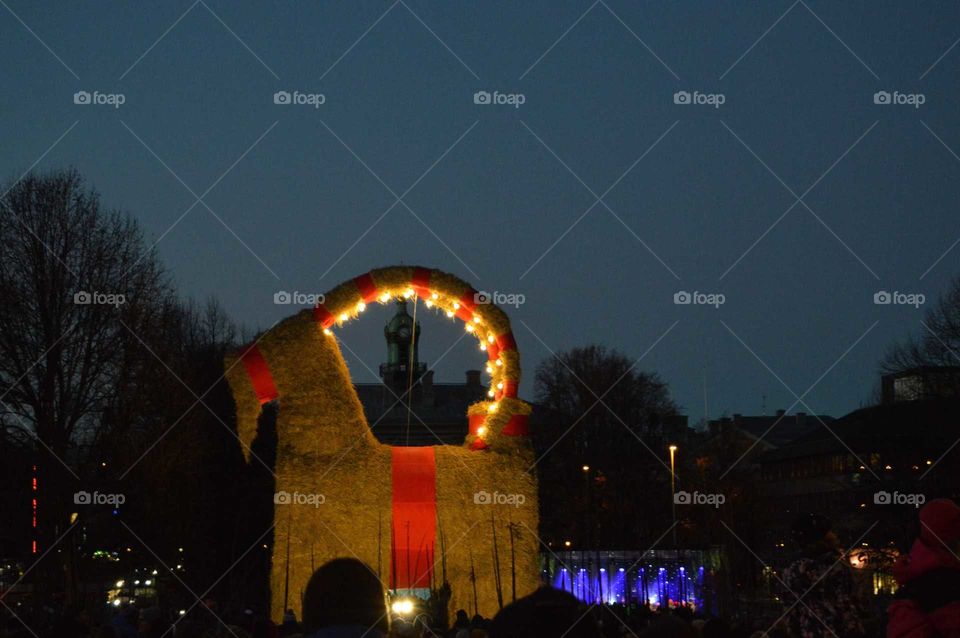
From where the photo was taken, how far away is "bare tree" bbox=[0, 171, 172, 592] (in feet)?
98.6

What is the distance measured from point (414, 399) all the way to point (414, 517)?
204 ft

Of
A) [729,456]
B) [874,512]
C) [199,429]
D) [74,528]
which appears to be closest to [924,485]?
[874,512]

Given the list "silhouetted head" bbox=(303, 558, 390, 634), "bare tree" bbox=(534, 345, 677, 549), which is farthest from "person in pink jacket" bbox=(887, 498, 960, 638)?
"bare tree" bbox=(534, 345, 677, 549)

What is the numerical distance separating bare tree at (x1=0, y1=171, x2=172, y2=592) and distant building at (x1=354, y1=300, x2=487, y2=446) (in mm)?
32421

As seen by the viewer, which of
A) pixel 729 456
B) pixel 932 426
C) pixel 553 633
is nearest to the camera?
pixel 553 633

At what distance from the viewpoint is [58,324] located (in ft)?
99.8

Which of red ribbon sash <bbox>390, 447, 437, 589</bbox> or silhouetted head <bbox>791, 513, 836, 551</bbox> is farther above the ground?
red ribbon sash <bbox>390, 447, 437, 589</bbox>

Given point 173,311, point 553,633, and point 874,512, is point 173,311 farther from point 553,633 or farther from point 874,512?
point 553,633

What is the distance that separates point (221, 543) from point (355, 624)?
39875 mm

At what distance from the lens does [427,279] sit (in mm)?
20812

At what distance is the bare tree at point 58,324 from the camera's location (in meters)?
30.1

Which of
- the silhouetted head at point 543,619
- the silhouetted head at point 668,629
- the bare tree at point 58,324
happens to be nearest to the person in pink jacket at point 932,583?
the silhouetted head at point 668,629

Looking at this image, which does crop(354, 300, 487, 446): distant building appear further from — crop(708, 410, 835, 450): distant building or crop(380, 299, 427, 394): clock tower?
crop(708, 410, 835, 450): distant building

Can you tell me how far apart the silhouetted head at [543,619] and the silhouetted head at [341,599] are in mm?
1369
